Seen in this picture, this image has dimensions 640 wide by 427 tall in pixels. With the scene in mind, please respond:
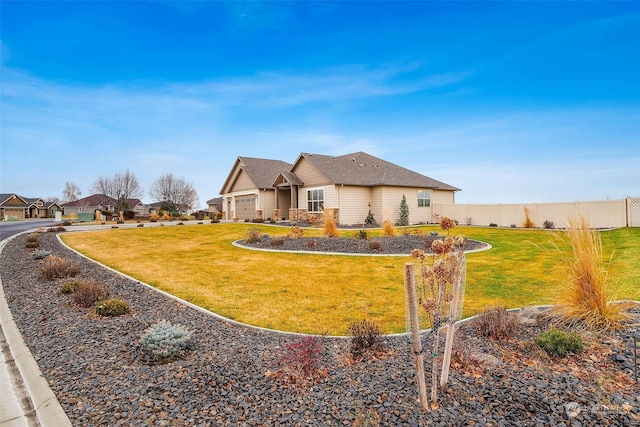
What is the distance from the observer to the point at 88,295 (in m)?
6.57

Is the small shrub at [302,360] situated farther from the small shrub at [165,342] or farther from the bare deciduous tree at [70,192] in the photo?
the bare deciduous tree at [70,192]

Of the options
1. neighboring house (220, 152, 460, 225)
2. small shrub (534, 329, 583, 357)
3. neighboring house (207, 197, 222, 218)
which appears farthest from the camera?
neighboring house (207, 197, 222, 218)

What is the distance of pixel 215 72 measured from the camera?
15773 mm

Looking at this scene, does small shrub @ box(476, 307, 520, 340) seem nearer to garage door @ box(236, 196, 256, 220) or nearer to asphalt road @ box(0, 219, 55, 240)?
asphalt road @ box(0, 219, 55, 240)

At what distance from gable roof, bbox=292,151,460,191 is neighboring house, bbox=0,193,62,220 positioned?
5799cm

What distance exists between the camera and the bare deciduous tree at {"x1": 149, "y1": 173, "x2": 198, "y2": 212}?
60.6 m

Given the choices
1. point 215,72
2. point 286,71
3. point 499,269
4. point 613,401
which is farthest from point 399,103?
point 613,401

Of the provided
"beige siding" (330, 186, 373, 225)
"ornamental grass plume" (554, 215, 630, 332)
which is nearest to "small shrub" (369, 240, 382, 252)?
"ornamental grass plume" (554, 215, 630, 332)

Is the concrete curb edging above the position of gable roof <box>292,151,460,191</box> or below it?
below

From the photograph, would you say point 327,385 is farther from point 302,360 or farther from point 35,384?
point 35,384

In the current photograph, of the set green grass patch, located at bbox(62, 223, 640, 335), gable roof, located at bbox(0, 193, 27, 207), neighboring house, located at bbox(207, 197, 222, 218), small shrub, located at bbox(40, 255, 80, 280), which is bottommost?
green grass patch, located at bbox(62, 223, 640, 335)

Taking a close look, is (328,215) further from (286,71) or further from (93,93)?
(93,93)

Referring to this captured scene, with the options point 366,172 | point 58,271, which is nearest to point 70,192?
point 366,172

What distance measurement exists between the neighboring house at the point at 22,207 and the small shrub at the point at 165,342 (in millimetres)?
70821
